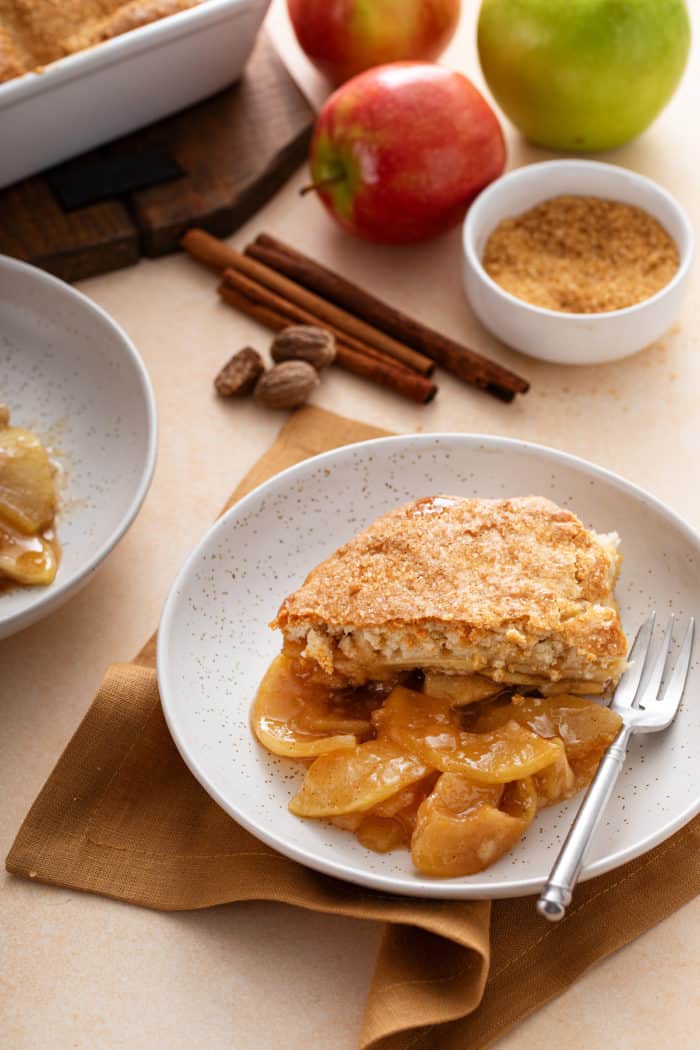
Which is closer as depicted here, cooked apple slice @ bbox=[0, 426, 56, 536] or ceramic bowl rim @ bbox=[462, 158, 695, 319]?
cooked apple slice @ bbox=[0, 426, 56, 536]

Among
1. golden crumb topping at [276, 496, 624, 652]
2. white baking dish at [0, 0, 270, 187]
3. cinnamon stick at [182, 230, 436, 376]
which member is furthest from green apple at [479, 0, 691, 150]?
golden crumb topping at [276, 496, 624, 652]

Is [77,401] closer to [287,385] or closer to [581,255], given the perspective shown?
[287,385]

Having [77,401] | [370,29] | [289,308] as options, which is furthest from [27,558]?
[370,29]

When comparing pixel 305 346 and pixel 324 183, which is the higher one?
pixel 324 183

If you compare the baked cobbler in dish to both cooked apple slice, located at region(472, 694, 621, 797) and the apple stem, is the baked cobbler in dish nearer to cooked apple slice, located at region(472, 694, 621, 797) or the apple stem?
the apple stem

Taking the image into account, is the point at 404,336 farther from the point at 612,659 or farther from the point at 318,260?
the point at 612,659

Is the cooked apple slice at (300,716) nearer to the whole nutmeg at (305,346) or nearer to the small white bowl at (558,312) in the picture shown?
the whole nutmeg at (305,346)

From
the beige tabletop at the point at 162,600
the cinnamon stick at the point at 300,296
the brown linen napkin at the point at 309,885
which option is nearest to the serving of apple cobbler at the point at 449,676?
the brown linen napkin at the point at 309,885

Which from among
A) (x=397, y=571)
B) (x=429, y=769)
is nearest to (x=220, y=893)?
(x=429, y=769)
